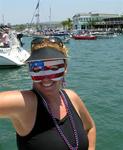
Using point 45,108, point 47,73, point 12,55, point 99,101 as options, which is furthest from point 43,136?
point 12,55

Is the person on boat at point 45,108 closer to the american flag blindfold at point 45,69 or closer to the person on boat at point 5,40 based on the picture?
the american flag blindfold at point 45,69

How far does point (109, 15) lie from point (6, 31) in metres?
115

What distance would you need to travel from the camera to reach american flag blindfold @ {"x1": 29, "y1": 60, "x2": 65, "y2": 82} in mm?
2051

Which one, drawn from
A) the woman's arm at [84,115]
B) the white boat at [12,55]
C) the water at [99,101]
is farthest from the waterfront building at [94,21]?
the woman's arm at [84,115]

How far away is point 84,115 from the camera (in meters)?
2.36

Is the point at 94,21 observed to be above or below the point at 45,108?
below

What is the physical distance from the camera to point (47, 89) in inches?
82.7

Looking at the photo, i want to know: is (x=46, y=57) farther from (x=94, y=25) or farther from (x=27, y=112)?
(x=94, y=25)

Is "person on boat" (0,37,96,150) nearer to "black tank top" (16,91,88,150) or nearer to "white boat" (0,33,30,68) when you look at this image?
"black tank top" (16,91,88,150)

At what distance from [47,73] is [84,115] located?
0.40m

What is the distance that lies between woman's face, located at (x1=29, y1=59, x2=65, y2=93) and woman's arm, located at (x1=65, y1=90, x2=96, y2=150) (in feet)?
0.66

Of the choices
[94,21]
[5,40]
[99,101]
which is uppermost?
[5,40]

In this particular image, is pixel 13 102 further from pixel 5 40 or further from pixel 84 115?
pixel 5 40

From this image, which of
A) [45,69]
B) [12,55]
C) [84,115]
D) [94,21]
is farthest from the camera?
[94,21]
